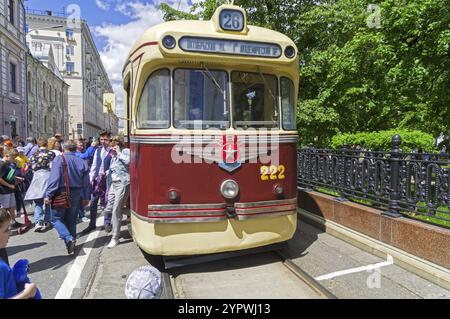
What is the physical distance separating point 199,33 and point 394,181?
11.2 feet

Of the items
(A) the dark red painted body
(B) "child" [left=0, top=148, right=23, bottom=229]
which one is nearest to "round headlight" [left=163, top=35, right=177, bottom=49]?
(A) the dark red painted body

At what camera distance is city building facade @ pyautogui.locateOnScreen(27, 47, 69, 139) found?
128 ft

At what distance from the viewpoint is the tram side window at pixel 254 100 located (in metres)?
5.07

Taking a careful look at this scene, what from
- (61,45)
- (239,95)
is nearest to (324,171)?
(239,95)

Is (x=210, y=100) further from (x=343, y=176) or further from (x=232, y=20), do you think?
(x=343, y=176)

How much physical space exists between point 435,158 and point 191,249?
3392mm

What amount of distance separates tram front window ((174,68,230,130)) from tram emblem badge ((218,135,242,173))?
Result: 197 millimetres

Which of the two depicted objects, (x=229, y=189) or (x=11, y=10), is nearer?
(x=229, y=189)

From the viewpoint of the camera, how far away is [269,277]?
4.84 metres

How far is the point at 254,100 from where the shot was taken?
5.22 meters

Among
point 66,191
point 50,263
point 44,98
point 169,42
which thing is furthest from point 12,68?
point 169,42

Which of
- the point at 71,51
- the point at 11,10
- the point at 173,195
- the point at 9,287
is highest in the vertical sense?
the point at 71,51

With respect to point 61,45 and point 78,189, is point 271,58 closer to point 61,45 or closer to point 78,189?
point 78,189

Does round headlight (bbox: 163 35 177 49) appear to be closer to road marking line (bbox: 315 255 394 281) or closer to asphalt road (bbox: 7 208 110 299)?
asphalt road (bbox: 7 208 110 299)
